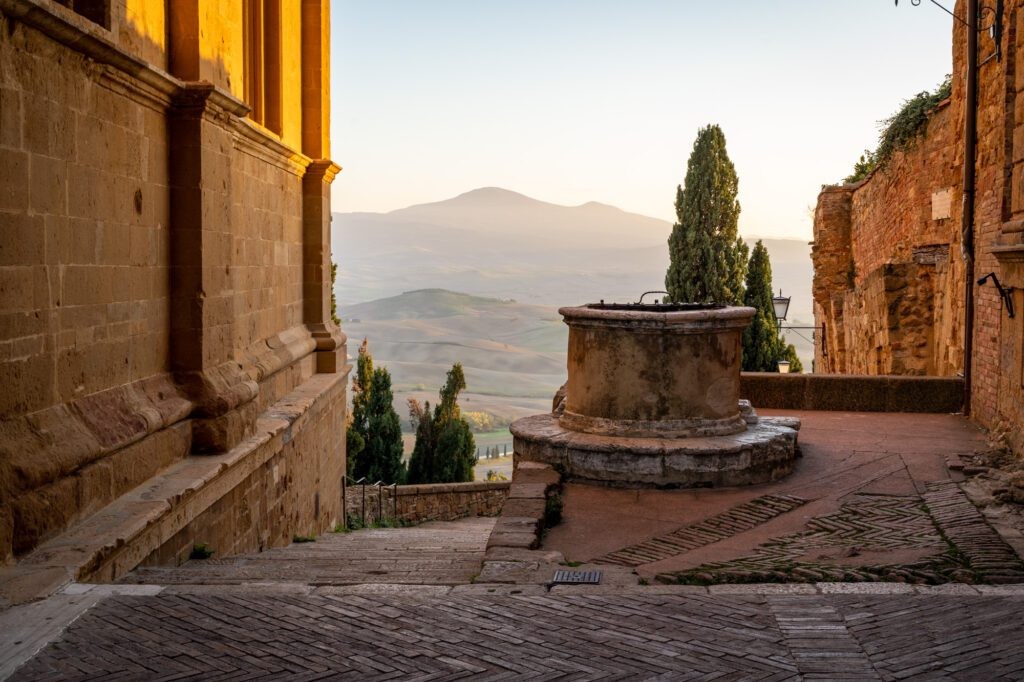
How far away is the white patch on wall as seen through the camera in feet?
45.6

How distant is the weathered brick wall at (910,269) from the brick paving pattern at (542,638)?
923 cm

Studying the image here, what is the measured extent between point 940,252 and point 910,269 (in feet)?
2.01

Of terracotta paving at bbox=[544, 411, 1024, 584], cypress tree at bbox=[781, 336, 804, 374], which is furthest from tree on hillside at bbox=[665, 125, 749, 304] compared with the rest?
terracotta paving at bbox=[544, 411, 1024, 584]

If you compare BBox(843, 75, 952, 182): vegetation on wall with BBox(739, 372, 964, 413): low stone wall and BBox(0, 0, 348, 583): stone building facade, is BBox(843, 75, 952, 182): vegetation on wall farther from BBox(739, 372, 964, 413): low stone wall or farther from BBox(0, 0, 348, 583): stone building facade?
BBox(0, 0, 348, 583): stone building facade

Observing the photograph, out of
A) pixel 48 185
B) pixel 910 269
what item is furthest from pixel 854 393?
pixel 48 185

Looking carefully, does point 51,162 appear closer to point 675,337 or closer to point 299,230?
point 675,337

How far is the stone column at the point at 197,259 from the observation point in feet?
23.4

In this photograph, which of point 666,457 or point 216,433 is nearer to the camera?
point 216,433

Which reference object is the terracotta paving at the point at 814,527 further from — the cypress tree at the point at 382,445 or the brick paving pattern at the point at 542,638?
the cypress tree at the point at 382,445

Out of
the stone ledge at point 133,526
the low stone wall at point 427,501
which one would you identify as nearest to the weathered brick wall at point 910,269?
the low stone wall at point 427,501

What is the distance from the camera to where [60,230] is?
17.9ft

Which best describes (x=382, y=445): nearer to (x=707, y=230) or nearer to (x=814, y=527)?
(x=707, y=230)

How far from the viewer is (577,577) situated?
5188 mm

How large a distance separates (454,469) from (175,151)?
13.8 meters
